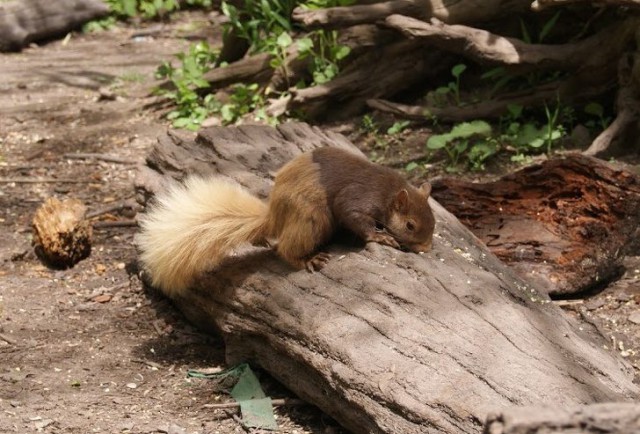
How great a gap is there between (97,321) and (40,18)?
25.3 feet

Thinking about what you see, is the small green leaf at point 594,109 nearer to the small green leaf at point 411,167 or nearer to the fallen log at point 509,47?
the fallen log at point 509,47

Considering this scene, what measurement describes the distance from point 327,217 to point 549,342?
1.27 m

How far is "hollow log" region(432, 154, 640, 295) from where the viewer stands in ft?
17.0

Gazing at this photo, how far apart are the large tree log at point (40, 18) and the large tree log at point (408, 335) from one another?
7.72 meters

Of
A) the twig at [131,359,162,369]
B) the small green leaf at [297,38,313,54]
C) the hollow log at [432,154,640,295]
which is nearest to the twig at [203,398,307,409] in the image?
the twig at [131,359,162,369]

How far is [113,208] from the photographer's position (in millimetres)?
6707

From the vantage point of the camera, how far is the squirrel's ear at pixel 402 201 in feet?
14.6

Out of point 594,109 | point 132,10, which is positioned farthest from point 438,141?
point 132,10

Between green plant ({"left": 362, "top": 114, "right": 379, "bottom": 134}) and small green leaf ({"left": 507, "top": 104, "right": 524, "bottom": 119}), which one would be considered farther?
green plant ({"left": 362, "top": 114, "right": 379, "bottom": 134})

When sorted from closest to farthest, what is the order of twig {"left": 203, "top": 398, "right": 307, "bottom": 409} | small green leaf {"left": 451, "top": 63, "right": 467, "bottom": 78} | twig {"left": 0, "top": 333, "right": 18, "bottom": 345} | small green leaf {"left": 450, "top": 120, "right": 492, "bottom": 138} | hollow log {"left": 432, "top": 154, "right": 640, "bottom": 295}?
twig {"left": 203, "top": 398, "right": 307, "bottom": 409}
twig {"left": 0, "top": 333, "right": 18, "bottom": 345}
hollow log {"left": 432, "top": 154, "right": 640, "bottom": 295}
small green leaf {"left": 450, "top": 120, "right": 492, "bottom": 138}
small green leaf {"left": 451, "top": 63, "right": 467, "bottom": 78}

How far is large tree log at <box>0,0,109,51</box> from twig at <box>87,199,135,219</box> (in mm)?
5548

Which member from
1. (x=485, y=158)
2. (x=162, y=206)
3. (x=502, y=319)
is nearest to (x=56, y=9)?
(x=485, y=158)

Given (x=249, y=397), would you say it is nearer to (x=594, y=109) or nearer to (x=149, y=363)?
(x=149, y=363)

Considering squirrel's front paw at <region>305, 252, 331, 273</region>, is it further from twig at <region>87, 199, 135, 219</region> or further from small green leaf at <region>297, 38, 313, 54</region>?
small green leaf at <region>297, 38, 313, 54</region>
